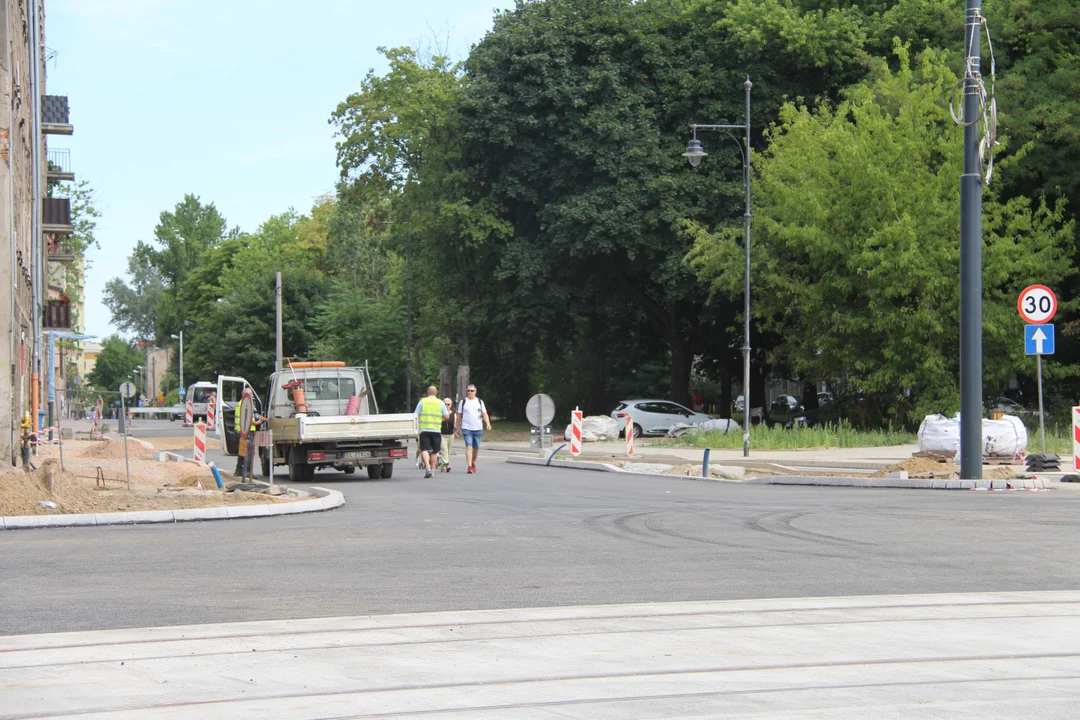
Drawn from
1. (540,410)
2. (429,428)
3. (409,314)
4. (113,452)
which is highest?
(409,314)

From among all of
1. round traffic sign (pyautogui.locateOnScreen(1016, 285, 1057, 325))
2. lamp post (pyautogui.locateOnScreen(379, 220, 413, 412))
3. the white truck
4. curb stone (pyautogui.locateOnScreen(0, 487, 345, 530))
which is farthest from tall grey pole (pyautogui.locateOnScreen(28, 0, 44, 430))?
lamp post (pyautogui.locateOnScreen(379, 220, 413, 412))

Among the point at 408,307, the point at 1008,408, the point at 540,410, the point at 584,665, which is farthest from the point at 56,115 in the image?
the point at 584,665

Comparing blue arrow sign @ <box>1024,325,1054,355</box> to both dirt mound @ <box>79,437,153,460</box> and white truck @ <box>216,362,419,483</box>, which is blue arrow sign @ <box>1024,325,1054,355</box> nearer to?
white truck @ <box>216,362,419,483</box>

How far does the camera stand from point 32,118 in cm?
3431

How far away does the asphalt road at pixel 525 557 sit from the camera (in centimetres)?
897

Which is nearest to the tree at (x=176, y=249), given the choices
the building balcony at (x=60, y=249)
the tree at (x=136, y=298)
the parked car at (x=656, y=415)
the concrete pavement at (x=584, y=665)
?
the tree at (x=136, y=298)

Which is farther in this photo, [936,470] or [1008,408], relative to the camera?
[1008,408]

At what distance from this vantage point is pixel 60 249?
61625 millimetres

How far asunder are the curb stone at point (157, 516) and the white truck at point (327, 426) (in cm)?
562

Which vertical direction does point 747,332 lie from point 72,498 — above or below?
above

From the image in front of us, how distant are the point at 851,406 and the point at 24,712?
3570cm

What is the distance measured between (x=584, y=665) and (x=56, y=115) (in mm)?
53065

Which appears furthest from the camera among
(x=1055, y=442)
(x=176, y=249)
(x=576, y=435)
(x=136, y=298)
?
(x=136, y=298)

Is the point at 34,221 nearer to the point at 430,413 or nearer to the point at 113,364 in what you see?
the point at 430,413
